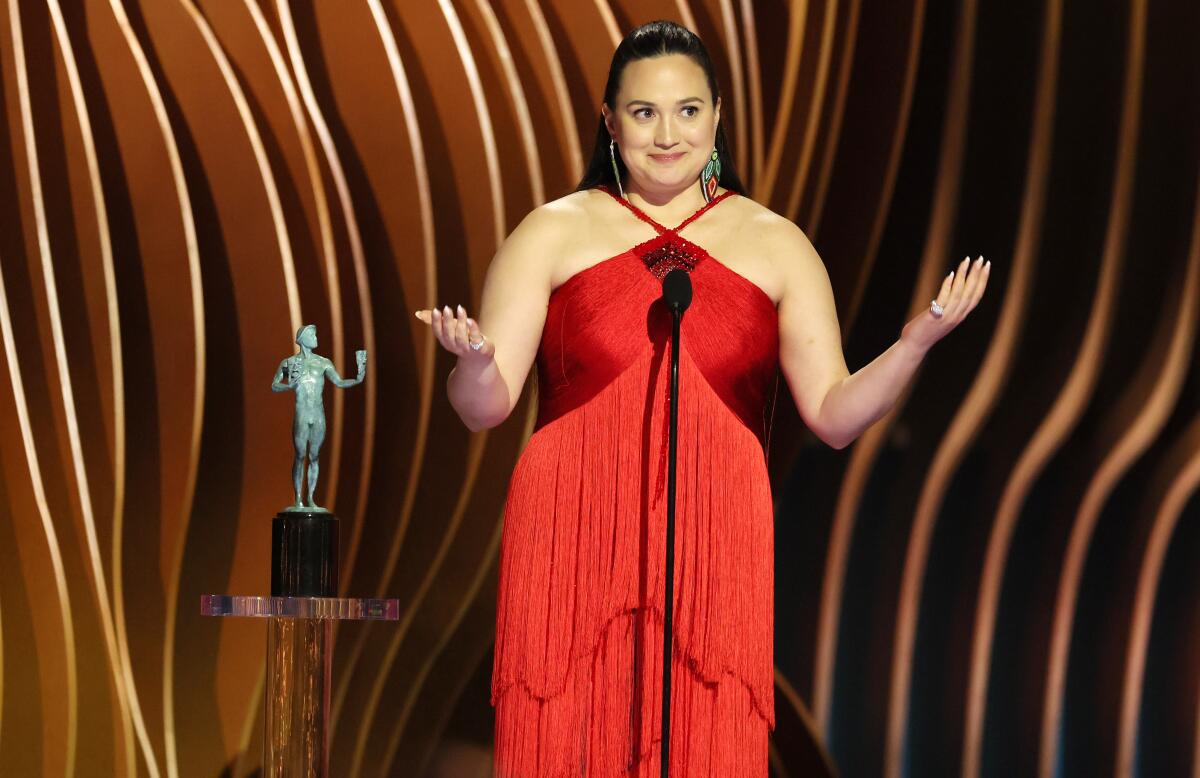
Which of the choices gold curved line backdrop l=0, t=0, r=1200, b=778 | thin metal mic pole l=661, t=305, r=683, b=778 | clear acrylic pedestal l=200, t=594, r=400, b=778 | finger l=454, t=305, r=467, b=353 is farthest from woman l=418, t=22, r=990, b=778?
gold curved line backdrop l=0, t=0, r=1200, b=778

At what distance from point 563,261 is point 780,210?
160 cm

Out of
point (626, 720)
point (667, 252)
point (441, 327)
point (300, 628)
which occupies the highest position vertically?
point (667, 252)

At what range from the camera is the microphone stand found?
2.19 m

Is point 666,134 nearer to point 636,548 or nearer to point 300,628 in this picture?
point 636,548

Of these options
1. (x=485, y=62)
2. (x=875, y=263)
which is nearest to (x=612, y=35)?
(x=485, y=62)

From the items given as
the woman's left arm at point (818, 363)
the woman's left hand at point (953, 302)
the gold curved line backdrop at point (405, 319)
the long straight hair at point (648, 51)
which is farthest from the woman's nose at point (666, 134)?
the gold curved line backdrop at point (405, 319)

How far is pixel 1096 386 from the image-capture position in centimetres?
363

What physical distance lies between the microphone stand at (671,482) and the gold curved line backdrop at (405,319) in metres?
1.62

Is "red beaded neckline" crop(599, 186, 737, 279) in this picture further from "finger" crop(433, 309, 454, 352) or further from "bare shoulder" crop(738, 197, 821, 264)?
"finger" crop(433, 309, 454, 352)

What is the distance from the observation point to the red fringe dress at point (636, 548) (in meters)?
2.36

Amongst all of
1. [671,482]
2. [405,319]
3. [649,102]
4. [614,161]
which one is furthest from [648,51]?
[405,319]

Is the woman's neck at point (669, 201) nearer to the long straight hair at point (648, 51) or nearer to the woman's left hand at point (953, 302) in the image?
the long straight hair at point (648, 51)

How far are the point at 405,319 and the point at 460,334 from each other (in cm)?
191

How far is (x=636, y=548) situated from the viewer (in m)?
2.38
